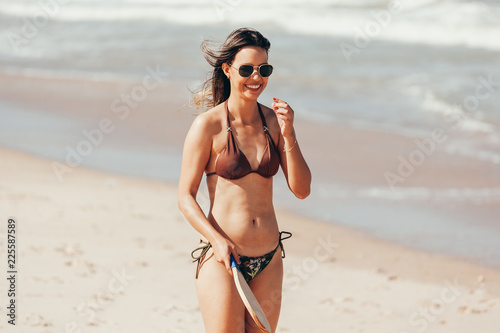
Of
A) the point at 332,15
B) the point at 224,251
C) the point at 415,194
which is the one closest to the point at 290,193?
the point at 415,194

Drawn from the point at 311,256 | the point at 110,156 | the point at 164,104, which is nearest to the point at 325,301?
the point at 311,256

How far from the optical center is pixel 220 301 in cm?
369

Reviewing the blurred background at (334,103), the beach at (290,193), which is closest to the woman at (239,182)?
the beach at (290,193)

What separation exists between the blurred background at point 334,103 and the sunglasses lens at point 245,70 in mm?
2981

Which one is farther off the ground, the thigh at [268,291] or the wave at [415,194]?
the thigh at [268,291]

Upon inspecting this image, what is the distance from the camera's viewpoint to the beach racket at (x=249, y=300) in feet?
11.5

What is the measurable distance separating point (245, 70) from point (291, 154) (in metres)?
0.45

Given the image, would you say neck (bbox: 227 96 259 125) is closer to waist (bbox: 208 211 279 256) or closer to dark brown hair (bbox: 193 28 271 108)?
dark brown hair (bbox: 193 28 271 108)

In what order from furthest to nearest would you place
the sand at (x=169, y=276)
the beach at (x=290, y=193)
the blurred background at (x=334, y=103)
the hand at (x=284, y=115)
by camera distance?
the blurred background at (x=334, y=103)
the beach at (x=290, y=193)
the sand at (x=169, y=276)
the hand at (x=284, y=115)

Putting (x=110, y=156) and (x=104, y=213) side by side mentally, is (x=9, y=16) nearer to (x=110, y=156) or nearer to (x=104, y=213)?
(x=110, y=156)

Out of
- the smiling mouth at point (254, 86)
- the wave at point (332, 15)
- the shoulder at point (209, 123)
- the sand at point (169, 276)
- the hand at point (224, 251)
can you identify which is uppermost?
the wave at point (332, 15)

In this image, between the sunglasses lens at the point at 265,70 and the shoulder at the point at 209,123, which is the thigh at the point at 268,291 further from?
the sunglasses lens at the point at 265,70

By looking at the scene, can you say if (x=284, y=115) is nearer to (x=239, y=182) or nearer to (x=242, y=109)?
(x=242, y=109)

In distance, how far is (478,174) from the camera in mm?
10461
